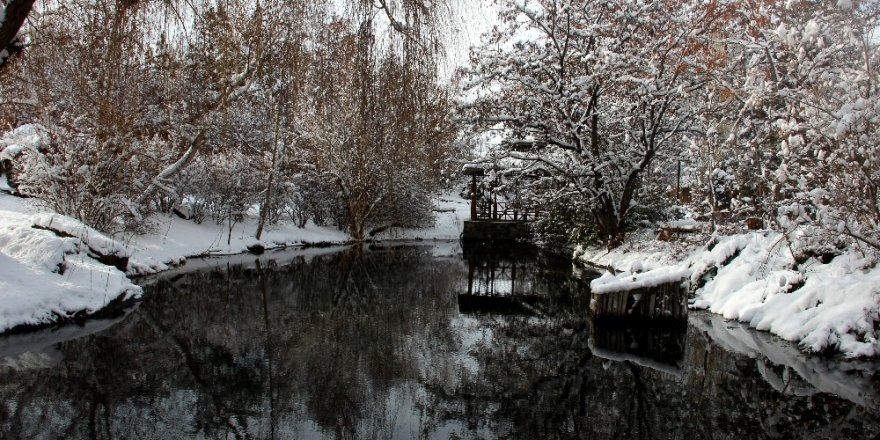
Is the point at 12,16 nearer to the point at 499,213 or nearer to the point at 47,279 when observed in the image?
the point at 47,279

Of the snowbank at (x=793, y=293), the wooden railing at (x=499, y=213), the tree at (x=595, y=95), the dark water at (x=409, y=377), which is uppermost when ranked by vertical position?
the tree at (x=595, y=95)

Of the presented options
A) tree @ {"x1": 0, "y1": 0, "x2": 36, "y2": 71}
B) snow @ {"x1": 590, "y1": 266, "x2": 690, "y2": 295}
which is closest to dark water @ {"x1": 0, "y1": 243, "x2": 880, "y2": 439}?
snow @ {"x1": 590, "y1": 266, "x2": 690, "y2": 295}

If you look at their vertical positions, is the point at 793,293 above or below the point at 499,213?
below

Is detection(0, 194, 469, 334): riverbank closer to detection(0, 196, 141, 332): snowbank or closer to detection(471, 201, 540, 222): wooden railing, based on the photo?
detection(0, 196, 141, 332): snowbank

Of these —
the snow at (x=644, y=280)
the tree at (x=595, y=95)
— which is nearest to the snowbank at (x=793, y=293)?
the snow at (x=644, y=280)

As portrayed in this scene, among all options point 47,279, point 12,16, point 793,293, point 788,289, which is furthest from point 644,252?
point 12,16

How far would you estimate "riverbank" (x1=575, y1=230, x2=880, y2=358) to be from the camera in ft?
27.1

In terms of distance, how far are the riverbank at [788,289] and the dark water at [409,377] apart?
46cm

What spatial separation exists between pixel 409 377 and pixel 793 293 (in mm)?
6933

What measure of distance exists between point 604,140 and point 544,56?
3942 millimetres

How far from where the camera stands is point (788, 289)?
1007cm

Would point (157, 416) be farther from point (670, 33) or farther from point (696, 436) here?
point (670, 33)

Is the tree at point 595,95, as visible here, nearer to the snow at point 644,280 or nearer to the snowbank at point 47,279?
the snow at point 644,280

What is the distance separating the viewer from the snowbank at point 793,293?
8.24m
